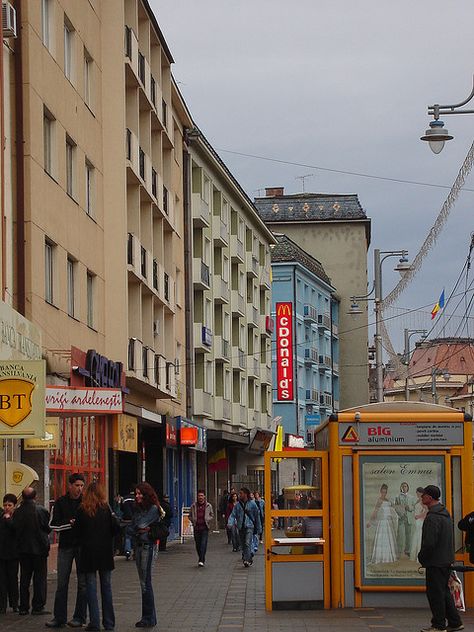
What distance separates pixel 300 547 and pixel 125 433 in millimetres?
17079

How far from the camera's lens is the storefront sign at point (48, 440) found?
2486 cm

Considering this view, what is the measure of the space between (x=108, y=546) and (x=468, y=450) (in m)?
5.10

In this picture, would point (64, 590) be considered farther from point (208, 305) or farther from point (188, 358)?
point (208, 305)

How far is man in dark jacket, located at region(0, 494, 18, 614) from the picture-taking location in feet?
59.9

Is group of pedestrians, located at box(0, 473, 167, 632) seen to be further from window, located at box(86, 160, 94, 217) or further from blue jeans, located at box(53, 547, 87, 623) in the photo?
window, located at box(86, 160, 94, 217)

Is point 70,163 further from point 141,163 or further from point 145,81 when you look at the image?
point 145,81

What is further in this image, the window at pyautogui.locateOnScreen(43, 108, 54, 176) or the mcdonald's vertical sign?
the mcdonald's vertical sign

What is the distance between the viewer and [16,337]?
21266 mm

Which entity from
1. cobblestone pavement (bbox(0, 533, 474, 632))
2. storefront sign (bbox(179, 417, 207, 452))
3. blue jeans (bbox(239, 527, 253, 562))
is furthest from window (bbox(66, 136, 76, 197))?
storefront sign (bbox(179, 417, 207, 452))

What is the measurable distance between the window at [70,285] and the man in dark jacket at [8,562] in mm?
11358

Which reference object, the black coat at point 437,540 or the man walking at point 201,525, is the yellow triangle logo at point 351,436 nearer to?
the black coat at point 437,540

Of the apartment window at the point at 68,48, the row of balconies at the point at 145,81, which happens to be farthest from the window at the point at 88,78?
the row of balconies at the point at 145,81

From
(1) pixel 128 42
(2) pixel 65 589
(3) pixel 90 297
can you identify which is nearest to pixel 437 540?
(2) pixel 65 589

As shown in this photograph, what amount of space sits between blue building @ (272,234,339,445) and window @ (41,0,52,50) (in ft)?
157
